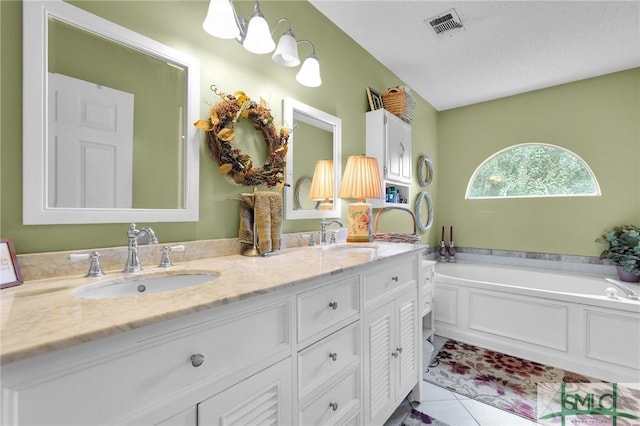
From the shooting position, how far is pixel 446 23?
2074mm

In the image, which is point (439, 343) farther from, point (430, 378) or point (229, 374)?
point (229, 374)

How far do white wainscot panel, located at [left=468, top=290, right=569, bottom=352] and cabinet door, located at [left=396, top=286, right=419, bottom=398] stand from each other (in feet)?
3.92

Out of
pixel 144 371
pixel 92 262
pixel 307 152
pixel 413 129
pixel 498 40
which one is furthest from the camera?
pixel 413 129

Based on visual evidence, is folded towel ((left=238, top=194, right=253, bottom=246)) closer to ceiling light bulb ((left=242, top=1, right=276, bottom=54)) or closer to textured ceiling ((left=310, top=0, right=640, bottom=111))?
ceiling light bulb ((left=242, top=1, right=276, bottom=54))

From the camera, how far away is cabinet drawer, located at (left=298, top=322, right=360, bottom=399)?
3.19 ft

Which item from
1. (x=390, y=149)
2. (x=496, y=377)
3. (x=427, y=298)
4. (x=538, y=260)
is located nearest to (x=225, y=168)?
(x=390, y=149)

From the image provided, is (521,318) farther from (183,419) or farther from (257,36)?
(257,36)

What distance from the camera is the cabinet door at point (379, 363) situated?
130 cm

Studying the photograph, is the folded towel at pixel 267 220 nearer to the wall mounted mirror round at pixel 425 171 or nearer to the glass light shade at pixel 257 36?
the glass light shade at pixel 257 36

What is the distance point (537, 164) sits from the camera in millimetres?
3227

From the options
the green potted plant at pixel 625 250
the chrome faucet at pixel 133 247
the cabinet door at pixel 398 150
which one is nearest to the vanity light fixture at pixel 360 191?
the cabinet door at pixel 398 150

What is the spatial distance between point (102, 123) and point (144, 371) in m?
0.88

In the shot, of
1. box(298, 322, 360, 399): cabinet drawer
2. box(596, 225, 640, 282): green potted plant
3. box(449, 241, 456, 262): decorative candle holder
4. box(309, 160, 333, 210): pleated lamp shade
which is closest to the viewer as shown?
box(298, 322, 360, 399): cabinet drawer

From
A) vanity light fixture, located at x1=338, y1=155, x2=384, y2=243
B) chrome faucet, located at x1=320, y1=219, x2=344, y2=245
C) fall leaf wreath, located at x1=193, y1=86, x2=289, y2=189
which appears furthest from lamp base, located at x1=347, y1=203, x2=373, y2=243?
fall leaf wreath, located at x1=193, y1=86, x2=289, y2=189
